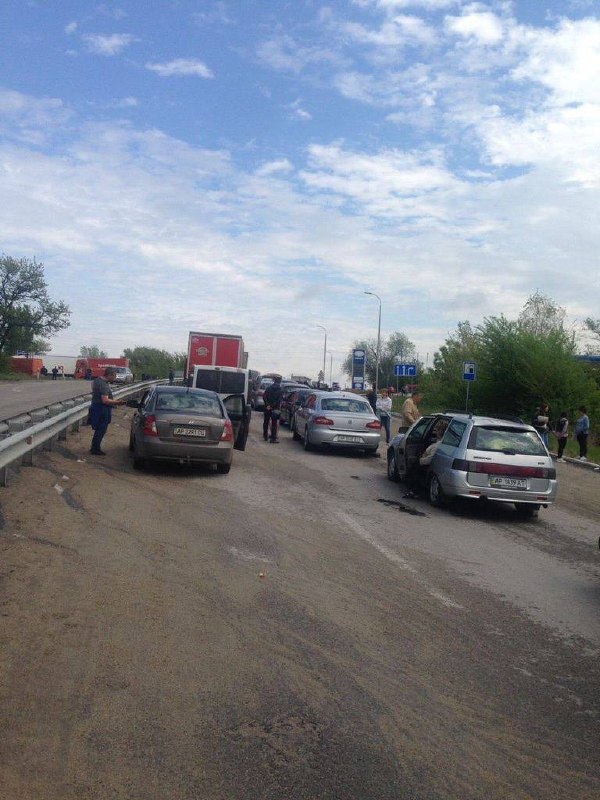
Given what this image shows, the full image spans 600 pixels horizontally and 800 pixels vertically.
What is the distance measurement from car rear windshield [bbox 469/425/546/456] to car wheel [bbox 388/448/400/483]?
328 centimetres

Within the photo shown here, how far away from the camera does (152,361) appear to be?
132 meters

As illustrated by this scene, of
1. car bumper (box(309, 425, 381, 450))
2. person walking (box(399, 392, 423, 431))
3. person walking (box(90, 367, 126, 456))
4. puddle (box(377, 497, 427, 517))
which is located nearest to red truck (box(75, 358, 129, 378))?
car bumper (box(309, 425, 381, 450))

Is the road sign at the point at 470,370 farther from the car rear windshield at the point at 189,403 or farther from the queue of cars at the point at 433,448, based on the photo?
the car rear windshield at the point at 189,403

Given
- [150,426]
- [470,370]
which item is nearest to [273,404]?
[150,426]

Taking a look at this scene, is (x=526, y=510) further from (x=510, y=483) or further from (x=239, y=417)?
(x=239, y=417)

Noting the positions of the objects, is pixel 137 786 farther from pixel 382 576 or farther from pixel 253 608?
pixel 382 576

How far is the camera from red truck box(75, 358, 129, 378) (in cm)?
7907

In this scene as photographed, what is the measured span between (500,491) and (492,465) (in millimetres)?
399

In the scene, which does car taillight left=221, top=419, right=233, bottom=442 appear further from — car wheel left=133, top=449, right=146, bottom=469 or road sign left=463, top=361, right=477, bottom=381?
road sign left=463, top=361, right=477, bottom=381

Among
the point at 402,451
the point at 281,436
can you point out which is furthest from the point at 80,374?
the point at 402,451

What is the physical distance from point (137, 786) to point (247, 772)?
50cm

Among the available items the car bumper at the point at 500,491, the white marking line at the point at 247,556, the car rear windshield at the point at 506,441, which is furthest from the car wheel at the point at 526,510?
the white marking line at the point at 247,556

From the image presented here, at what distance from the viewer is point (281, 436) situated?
24516mm

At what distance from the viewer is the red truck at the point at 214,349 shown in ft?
95.9
